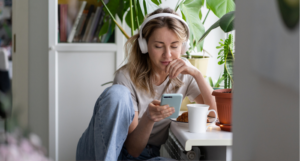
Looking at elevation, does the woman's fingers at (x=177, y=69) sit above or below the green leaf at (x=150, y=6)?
below

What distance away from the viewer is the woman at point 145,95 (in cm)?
102

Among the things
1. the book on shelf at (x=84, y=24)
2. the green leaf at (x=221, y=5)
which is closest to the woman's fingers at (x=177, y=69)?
the green leaf at (x=221, y=5)

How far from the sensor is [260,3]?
0.26m

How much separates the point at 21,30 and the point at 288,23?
210 cm

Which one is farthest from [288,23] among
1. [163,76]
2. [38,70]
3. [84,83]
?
[38,70]

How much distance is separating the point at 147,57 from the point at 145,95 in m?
0.20

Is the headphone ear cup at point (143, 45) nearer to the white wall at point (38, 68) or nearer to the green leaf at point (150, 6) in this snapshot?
the green leaf at point (150, 6)

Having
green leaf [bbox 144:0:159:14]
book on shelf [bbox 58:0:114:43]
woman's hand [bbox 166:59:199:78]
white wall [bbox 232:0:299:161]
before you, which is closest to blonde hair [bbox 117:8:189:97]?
woman's hand [bbox 166:59:199:78]

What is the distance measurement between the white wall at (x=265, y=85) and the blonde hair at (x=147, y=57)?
1.02 m

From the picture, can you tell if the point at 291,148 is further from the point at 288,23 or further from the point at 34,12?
the point at 34,12

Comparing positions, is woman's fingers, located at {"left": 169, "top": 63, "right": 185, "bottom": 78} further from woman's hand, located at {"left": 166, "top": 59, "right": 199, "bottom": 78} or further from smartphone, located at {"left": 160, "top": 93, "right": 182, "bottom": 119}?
smartphone, located at {"left": 160, "top": 93, "right": 182, "bottom": 119}

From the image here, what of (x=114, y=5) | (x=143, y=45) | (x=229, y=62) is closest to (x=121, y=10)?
(x=114, y=5)

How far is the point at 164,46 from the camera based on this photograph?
1294 millimetres

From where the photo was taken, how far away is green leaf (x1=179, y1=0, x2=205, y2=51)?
1.54m
